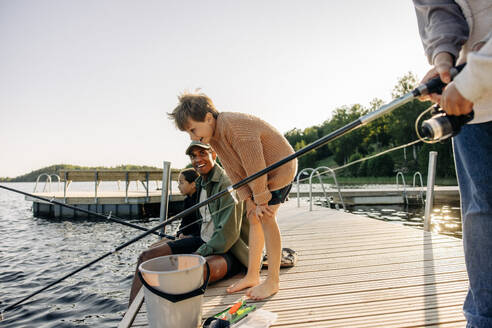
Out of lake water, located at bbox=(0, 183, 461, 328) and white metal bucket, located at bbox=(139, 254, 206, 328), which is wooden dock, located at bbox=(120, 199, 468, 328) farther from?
lake water, located at bbox=(0, 183, 461, 328)

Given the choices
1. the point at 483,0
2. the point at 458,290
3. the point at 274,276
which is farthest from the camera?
the point at 274,276

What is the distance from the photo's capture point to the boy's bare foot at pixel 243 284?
210 centimetres

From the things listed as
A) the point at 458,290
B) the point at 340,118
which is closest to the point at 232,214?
the point at 458,290

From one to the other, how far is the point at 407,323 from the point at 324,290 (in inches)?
23.5

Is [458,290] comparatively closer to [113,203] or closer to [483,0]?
[483,0]

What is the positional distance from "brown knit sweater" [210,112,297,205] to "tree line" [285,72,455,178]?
1919cm

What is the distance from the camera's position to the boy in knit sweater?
77.7 inches

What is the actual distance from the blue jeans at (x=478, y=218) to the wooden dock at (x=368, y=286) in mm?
522

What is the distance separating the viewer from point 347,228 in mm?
4438

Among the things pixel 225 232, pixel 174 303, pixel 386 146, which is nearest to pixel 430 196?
pixel 225 232

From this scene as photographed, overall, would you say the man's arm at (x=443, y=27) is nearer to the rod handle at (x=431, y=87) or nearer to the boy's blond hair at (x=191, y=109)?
the rod handle at (x=431, y=87)

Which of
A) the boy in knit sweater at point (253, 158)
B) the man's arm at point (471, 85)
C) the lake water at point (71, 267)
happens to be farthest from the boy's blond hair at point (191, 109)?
the lake water at point (71, 267)

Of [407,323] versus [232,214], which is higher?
[232,214]

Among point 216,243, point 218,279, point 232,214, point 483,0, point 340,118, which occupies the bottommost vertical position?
point 218,279
